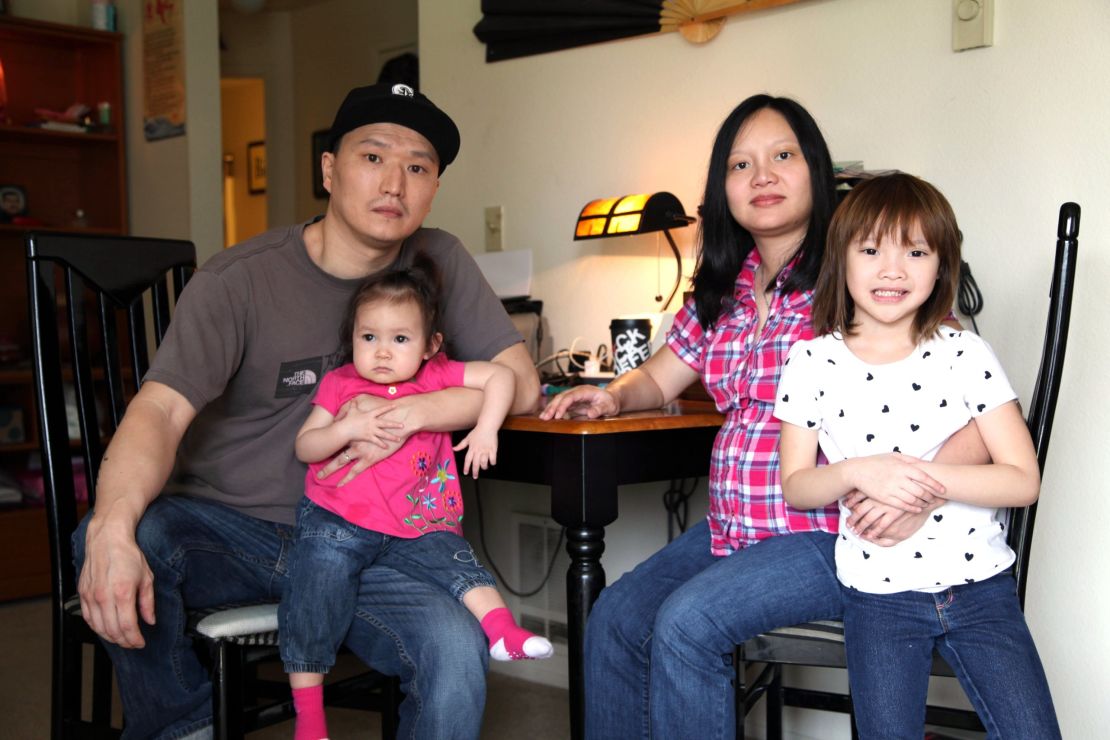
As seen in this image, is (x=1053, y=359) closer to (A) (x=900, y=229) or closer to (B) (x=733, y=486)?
(A) (x=900, y=229)

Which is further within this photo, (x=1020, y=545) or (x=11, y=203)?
(x=11, y=203)

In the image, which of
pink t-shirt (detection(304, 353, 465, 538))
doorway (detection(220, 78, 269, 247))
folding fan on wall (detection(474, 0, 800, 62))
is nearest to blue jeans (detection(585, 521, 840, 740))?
pink t-shirt (detection(304, 353, 465, 538))

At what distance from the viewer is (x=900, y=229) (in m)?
1.43

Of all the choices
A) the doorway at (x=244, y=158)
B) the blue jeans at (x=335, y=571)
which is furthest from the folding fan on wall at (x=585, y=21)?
the doorway at (x=244, y=158)

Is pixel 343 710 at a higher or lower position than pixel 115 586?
lower

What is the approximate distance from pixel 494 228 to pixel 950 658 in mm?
1809

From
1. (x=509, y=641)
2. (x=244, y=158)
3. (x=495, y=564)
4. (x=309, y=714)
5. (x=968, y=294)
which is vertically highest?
(x=244, y=158)

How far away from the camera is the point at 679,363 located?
6.40 ft

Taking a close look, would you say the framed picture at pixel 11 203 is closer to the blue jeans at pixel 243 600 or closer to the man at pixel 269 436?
the man at pixel 269 436

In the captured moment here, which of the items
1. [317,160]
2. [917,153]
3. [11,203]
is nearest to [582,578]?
[917,153]

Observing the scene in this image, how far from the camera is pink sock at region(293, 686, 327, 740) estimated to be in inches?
59.2

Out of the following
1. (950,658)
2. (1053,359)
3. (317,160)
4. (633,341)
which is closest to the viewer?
(950,658)

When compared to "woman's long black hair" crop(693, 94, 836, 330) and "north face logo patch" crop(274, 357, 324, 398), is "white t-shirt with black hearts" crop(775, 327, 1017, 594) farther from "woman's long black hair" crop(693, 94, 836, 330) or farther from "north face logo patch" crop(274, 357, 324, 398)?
"north face logo patch" crop(274, 357, 324, 398)

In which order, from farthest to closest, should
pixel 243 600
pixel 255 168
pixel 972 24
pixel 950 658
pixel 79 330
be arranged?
1. pixel 255 168
2. pixel 972 24
3. pixel 79 330
4. pixel 243 600
5. pixel 950 658
